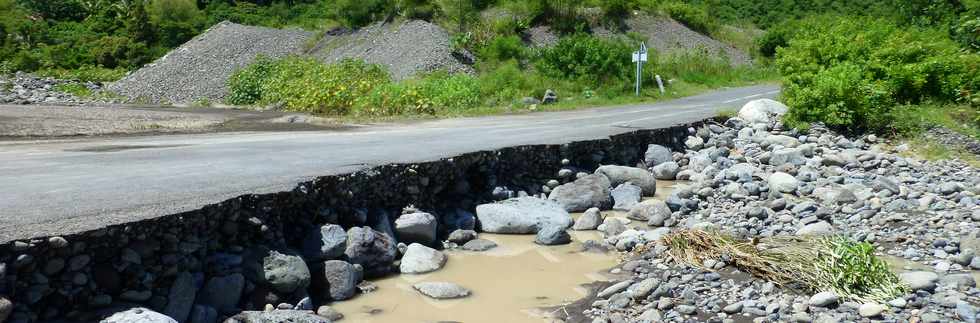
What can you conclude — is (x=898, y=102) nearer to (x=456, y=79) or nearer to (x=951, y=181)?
(x=951, y=181)

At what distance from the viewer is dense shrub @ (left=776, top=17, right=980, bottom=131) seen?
15.5 m

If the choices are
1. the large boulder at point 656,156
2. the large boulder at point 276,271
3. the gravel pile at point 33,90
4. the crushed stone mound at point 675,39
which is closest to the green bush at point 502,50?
the crushed stone mound at point 675,39

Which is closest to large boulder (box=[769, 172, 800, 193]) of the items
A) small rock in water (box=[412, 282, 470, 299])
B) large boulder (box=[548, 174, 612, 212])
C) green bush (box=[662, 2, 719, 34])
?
large boulder (box=[548, 174, 612, 212])

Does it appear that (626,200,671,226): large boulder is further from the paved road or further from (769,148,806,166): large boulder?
(769,148,806,166): large boulder

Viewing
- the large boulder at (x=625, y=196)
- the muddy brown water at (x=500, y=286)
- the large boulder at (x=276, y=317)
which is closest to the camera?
the large boulder at (x=276, y=317)

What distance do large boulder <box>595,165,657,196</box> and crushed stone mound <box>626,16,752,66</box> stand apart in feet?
83.1

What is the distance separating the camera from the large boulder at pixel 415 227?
8391 mm

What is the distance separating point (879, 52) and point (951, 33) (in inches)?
238

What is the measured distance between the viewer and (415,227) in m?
8.41

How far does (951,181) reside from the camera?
11.5 meters

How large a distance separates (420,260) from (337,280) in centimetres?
117

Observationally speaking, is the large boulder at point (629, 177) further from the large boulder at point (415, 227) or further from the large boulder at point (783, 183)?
the large boulder at point (415, 227)

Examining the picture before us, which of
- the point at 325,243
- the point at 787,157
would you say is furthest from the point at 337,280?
the point at 787,157

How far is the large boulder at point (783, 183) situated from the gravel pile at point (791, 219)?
1 centimetres
